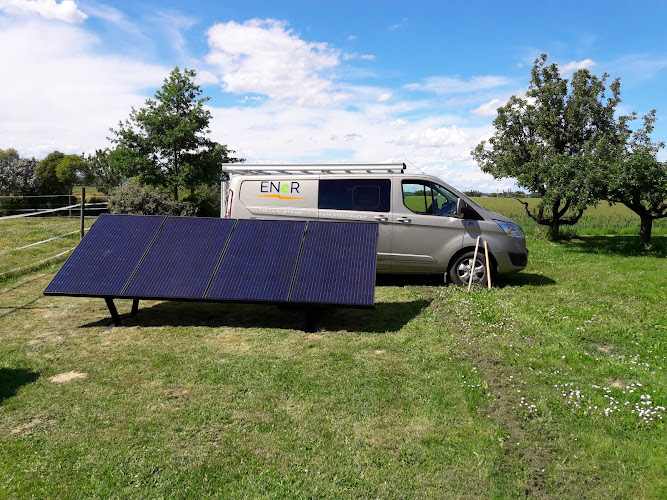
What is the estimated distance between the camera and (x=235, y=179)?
11234 mm

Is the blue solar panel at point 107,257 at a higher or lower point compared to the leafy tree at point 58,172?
lower

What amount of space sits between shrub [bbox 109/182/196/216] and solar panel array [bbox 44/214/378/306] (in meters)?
12.5

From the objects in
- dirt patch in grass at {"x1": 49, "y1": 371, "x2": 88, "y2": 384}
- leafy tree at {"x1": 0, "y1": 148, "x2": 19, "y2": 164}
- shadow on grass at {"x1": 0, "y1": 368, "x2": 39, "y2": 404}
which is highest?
leafy tree at {"x1": 0, "y1": 148, "x2": 19, "y2": 164}

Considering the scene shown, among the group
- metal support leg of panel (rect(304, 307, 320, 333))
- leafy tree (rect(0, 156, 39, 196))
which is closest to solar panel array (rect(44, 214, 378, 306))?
metal support leg of panel (rect(304, 307, 320, 333))

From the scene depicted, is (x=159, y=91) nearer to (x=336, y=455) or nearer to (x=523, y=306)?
(x=523, y=306)

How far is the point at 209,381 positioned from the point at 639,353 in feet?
18.2

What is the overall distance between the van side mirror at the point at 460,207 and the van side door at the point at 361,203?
1466 mm

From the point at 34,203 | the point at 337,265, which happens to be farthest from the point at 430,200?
the point at 34,203

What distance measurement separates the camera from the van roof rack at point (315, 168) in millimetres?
10727

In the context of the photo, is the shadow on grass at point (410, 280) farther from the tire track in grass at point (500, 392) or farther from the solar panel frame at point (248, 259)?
the solar panel frame at point (248, 259)

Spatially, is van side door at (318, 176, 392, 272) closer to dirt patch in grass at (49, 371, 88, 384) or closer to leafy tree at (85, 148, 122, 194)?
dirt patch in grass at (49, 371, 88, 384)

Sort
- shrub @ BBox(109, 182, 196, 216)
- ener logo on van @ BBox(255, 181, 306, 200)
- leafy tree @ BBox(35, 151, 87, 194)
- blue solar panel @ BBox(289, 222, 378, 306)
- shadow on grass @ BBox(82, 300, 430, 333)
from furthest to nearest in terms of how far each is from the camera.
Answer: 1. leafy tree @ BBox(35, 151, 87, 194)
2. shrub @ BBox(109, 182, 196, 216)
3. ener logo on van @ BBox(255, 181, 306, 200)
4. shadow on grass @ BBox(82, 300, 430, 333)
5. blue solar panel @ BBox(289, 222, 378, 306)

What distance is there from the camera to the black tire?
1038cm

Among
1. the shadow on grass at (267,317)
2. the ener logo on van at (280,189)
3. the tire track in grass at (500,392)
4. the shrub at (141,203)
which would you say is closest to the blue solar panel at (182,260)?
the shadow on grass at (267,317)
